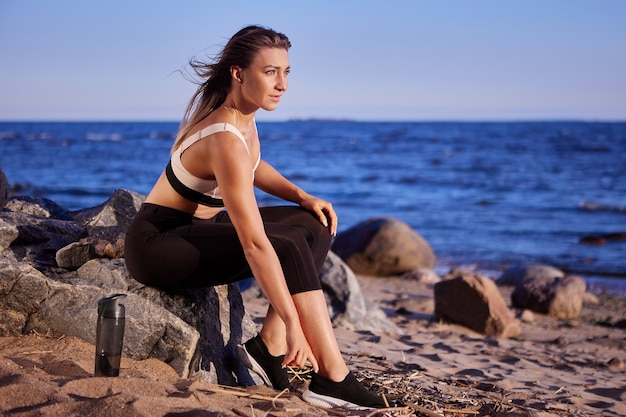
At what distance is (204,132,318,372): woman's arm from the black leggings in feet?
0.52

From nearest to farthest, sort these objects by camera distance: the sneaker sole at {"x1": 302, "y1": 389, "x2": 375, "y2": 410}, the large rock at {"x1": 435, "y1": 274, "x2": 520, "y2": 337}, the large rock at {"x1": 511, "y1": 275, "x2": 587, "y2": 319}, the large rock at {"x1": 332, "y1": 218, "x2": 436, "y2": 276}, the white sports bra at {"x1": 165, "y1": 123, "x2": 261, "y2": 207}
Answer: the sneaker sole at {"x1": 302, "y1": 389, "x2": 375, "y2": 410} → the white sports bra at {"x1": 165, "y1": 123, "x2": 261, "y2": 207} → the large rock at {"x1": 435, "y1": 274, "x2": 520, "y2": 337} → the large rock at {"x1": 511, "y1": 275, "x2": 587, "y2": 319} → the large rock at {"x1": 332, "y1": 218, "x2": 436, "y2": 276}

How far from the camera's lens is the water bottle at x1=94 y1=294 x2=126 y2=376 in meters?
3.27

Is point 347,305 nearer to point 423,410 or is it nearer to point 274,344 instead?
point 274,344

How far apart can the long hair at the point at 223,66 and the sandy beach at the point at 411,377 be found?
1242mm

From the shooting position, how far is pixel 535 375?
5.56 m

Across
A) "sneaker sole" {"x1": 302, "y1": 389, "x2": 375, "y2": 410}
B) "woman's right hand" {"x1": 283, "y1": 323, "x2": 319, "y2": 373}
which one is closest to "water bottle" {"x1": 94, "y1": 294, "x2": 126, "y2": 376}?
"woman's right hand" {"x1": 283, "y1": 323, "x2": 319, "y2": 373}

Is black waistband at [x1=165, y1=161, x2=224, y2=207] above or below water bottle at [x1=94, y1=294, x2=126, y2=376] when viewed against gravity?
above

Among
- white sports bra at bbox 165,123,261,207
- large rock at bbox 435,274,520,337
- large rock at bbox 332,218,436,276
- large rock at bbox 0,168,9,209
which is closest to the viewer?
white sports bra at bbox 165,123,261,207

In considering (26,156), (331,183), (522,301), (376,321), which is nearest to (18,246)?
(376,321)

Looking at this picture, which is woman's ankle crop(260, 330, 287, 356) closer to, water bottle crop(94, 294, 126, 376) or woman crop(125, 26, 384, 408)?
woman crop(125, 26, 384, 408)

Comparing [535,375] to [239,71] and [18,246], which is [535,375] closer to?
[239,71]

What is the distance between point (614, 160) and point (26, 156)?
27884mm

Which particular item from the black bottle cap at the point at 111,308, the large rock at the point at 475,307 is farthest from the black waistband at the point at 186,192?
the large rock at the point at 475,307

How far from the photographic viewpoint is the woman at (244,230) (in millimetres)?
3307
